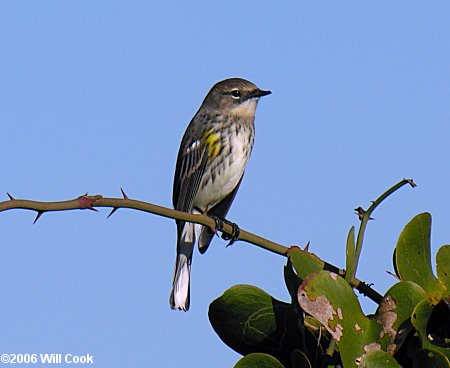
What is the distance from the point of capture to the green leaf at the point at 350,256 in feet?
7.41

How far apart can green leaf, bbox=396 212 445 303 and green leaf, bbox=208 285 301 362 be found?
12.4 inches

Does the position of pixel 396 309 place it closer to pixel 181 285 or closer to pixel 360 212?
pixel 360 212

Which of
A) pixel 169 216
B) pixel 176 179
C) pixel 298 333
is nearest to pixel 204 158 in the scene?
pixel 176 179

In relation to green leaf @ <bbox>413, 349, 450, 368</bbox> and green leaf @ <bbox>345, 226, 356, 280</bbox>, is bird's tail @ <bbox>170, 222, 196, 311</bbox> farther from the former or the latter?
green leaf @ <bbox>413, 349, 450, 368</bbox>

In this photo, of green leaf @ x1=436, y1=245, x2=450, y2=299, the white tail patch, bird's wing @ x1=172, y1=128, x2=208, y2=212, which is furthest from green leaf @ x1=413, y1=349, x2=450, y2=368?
bird's wing @ x1=172, y1=128, x2=208, y2=212

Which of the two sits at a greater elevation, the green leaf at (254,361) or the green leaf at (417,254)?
the green leaf at (417,254)

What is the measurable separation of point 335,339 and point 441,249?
0.46 metres

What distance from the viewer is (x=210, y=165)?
356 inches

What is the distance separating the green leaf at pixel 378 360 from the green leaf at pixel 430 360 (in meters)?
0.05

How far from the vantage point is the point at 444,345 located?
194cm

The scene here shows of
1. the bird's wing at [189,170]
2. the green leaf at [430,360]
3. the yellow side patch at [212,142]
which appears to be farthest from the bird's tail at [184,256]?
the green leaf at [430,360]

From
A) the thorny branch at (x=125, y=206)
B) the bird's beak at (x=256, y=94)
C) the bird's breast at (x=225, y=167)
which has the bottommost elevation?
the thorny branch at (x=125, y=206)

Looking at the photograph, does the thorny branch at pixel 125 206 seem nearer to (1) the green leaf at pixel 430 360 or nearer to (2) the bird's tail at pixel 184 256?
(1) the green leaf at pixel 430 360

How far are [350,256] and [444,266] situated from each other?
0.25 metres
